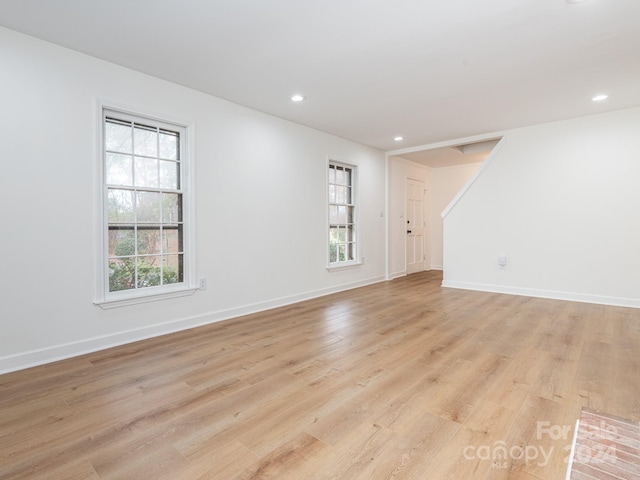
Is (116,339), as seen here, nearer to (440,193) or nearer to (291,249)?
(291,249)

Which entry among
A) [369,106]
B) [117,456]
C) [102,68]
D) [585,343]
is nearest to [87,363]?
[117,456]

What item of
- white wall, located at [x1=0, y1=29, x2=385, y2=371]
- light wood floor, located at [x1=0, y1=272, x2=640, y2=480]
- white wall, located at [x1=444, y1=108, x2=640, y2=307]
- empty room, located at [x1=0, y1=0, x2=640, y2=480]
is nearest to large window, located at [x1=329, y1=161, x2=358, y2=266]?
empty room, located at [x1=0, y1=0, x2=640, y2=480]

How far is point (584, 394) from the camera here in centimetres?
Answer: 205

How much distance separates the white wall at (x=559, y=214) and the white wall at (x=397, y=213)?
1275 millimetres

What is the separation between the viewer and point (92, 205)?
2826 millimetres

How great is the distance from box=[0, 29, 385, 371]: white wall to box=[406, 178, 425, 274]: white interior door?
3237mm

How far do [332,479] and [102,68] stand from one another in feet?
11.6

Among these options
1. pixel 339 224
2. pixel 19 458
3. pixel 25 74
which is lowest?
pixel 19 458

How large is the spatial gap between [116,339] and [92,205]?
3.99ft

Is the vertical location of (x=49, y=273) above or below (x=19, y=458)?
above

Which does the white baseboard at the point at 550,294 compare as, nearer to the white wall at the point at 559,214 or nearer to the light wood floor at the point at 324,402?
the white wall at the point at 559,214

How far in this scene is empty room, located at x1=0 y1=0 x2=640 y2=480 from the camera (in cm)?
167

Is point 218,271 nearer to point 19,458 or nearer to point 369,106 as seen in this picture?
point 19,458

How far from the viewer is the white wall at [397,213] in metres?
6.52
